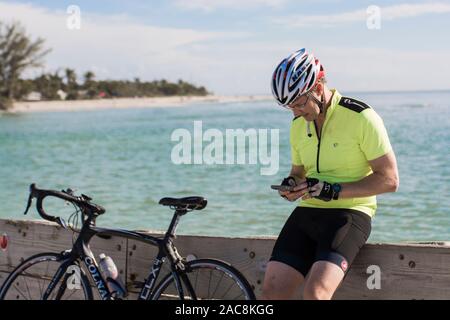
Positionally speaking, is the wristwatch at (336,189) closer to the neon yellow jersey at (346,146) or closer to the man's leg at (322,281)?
the neon yellow jersey at (346,146)

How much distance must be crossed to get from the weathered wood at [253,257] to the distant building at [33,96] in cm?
9519

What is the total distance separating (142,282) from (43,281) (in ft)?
2.49

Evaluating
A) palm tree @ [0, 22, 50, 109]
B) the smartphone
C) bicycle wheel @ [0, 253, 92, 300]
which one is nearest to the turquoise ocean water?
bicycle wheel @ [0, 253, 92, 300]

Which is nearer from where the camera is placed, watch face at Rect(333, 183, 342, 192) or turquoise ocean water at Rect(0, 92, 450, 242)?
watch face at Rect(333, 183, 342, 192)

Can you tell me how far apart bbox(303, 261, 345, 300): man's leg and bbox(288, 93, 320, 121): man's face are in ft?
2.45

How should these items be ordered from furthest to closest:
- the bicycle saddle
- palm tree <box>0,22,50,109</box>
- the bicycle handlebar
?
1. palm tree <box>0,22,50,109</box>
2. the bicycle handlebar
3. the bicycle saddle

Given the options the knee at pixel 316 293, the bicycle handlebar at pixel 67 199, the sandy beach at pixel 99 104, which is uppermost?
the bicycle handlebar at pixel 67 199

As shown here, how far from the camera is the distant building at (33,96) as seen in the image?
9728 cm

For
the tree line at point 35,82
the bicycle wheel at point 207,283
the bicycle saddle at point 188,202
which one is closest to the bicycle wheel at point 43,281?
the bicycle wheel at point 207,283

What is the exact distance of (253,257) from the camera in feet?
13.5

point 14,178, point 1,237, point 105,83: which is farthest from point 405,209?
point 105,83

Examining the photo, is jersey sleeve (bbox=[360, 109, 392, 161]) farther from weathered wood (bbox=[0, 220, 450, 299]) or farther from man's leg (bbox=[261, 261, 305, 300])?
man's leg (bbox=[261, 261, 305, 300])

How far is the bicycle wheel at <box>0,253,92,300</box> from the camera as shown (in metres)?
4.24
